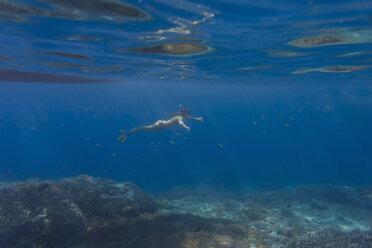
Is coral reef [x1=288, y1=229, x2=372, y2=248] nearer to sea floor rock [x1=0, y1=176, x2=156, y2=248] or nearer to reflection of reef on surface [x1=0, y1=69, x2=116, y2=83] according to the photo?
sea floor rock [x1=0, y1=176, x2=156, y2=248]

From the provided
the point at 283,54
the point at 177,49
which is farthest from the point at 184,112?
the point at 283,54

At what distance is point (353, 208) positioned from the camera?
17016 mm

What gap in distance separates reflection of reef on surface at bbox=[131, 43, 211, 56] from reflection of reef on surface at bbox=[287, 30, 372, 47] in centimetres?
542

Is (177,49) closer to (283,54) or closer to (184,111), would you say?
(184,111)

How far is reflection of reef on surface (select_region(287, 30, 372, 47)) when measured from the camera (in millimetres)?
11484

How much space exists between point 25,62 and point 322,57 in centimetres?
2384

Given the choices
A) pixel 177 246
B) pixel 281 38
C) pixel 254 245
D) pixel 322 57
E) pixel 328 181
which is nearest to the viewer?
pixel 177 246

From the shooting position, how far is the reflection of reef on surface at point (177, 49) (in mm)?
14031

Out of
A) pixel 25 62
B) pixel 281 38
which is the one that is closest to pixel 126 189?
pixel 281 38

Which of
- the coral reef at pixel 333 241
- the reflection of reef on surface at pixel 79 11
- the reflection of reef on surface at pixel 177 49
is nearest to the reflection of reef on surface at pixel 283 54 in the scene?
the reflection of reef on surface at pixel 177 49

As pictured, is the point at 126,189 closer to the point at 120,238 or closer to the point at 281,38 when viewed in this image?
the point at 120,238

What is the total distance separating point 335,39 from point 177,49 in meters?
9.35

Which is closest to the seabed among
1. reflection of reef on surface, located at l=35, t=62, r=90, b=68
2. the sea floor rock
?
A: the sea floor rock

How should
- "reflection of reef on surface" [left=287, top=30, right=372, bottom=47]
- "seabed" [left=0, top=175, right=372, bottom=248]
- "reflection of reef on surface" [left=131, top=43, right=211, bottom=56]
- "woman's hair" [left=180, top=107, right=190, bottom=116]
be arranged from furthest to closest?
"reflection of reef on surface" [left=131, top=43, right=211, bottom=56], "woman's hair" [left=180, top=107, right=190, bottom=116], "reflection of reef on surface" [left=287, top=30, right=372, bottom=47], "seabed" [left=0, top=175, right=372, bottom=248]
